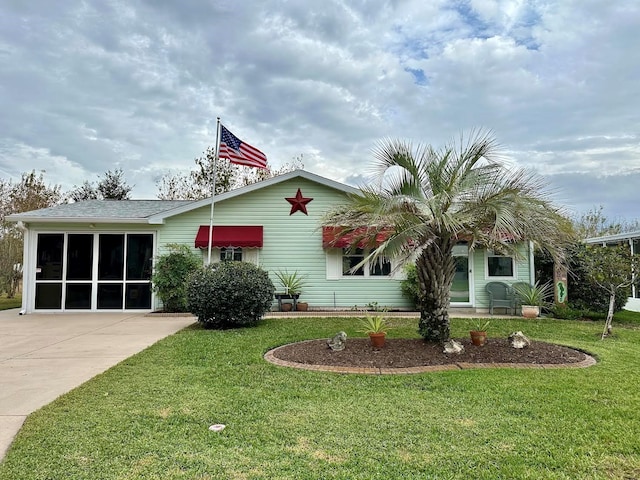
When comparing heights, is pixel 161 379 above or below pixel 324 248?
below

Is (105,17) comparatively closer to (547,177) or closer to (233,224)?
(233,224)

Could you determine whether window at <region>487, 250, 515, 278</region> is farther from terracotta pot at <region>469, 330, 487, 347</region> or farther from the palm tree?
terracotta pot at <region>469, 330, 487, 347</region>

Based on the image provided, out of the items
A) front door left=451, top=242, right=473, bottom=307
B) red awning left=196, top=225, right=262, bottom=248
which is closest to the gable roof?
red awning left=196, top=225, right=262, bottom=248

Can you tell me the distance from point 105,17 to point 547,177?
472 inches

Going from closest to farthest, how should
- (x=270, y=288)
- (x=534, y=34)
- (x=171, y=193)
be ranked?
1. (x=270, y=288)
2. (x=534, y=34)
3. (x=171, y=193)

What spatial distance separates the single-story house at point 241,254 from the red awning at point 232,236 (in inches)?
2.1

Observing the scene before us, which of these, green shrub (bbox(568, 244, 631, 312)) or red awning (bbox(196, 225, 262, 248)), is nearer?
green shrub (bbox(568, 244, 631, 312))

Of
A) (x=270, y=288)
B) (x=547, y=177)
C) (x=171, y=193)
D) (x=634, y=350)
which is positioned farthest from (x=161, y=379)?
(x=171, y=193)

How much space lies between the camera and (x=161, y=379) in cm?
582

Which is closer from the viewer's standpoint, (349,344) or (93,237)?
(349,344)

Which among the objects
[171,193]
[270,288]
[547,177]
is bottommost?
[270,288]

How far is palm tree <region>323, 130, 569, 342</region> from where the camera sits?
6914 millimetres

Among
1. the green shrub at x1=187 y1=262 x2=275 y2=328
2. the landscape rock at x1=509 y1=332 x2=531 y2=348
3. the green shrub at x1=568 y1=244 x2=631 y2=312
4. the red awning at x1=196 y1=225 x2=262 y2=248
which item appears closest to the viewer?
the landscape rock at x1=509 y1=332 x2=531 y2=348

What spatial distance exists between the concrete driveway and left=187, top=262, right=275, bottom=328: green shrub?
1.02 m
